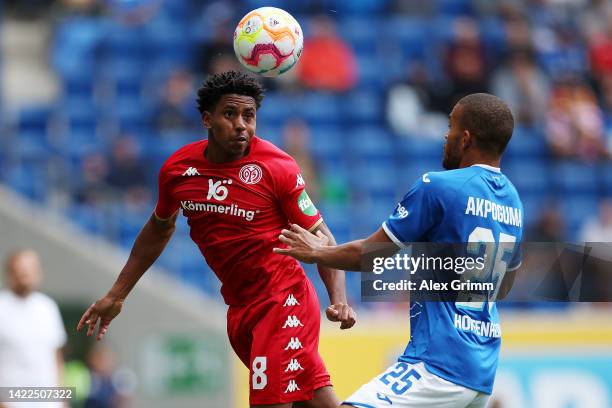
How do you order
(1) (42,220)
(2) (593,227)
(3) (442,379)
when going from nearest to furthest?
(3) (442,379)
(1) (42,220)
(2) (593,227)

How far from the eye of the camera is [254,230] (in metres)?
6.78

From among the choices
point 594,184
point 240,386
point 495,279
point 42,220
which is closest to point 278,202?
point 495,279

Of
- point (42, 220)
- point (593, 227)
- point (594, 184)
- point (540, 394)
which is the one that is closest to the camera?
point (540, 394)

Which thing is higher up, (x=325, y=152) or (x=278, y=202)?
(x=325, y=152)

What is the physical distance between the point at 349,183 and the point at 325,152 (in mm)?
653

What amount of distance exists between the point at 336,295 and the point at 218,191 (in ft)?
2.89

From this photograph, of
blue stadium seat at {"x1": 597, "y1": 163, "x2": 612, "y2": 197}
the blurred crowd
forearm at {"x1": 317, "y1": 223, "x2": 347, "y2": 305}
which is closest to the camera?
forearm at {"x1": 317, "y1": 223, "x2": 347, "y2": 305}

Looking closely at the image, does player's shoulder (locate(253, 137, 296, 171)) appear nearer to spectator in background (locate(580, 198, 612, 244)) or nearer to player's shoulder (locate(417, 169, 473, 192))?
player's shoulder (locate(417, 169, 473, 192))

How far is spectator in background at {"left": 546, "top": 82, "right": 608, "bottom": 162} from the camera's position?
1688 centimetres

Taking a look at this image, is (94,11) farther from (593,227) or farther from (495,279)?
(495,279)

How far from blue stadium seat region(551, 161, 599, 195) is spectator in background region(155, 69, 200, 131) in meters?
4.98

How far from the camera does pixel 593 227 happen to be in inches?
609

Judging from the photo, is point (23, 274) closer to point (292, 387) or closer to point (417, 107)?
point (292, 387)

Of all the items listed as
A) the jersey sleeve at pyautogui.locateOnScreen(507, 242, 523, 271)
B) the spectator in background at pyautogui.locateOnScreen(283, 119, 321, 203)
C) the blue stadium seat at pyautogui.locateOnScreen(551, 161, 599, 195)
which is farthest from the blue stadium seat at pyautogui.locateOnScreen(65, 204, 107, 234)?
the jersey sleeve at pyautogui.locateOnScreen(507, 242, 523, 271)
